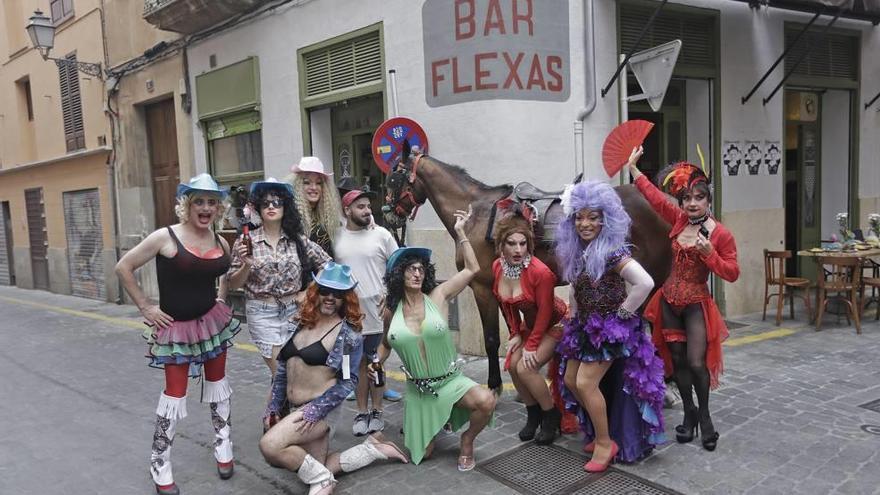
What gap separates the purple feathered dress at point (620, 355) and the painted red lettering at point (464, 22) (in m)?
3.70

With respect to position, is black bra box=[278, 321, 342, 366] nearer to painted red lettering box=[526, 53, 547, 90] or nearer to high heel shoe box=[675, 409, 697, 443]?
high heel shoe box=[675, 409, 697, 443]

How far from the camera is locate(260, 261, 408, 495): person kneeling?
3764 mm

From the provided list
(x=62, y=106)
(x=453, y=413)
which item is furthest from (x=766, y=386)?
(x=62, y=106)

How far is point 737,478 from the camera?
3777 millimetres

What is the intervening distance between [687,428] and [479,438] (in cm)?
145

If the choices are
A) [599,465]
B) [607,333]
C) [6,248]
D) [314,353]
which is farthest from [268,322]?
[6,248]

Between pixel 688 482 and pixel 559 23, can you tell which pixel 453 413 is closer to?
pixel 688 482

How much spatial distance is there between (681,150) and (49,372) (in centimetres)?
815

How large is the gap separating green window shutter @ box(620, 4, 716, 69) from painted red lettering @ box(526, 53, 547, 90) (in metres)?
1.25

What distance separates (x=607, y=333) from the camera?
151 inches

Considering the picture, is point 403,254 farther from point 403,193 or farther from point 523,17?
point 523,17

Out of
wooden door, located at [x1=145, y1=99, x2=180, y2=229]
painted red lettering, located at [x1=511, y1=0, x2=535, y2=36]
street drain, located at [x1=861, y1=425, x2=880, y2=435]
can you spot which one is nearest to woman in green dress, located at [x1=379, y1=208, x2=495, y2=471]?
street drain, located at [x1=861, y1=425, x2=880, y2=435]

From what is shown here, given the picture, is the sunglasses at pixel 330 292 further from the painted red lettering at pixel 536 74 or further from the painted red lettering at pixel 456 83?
the painted red lettering at pixel 536 74

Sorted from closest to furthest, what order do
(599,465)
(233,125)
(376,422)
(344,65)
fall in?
(599,465) < (376,422) < (344,65) < (233,125)
